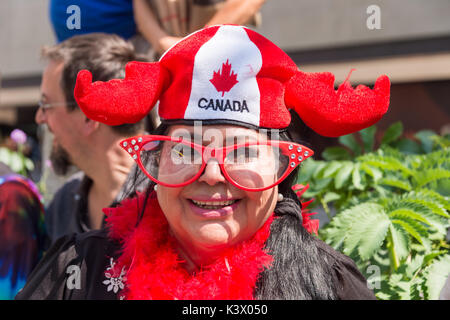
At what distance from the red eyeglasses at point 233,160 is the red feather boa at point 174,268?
0.19 metres

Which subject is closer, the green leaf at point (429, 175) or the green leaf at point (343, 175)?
the green leaf at point (429, 175)

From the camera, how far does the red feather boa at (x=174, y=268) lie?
1386 millimetres

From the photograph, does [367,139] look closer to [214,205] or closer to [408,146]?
Result: [408,146]

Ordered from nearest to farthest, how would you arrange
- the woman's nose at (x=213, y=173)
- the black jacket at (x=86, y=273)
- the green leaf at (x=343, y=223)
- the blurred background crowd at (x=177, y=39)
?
the woman's nose at (x=213, y=173), the black jacket at (x=86, y=273), the green leaf at (x=343, y=223), the blurred background crowd at (x=177, y=39)

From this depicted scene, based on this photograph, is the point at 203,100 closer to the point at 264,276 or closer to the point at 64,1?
the point at 264,276

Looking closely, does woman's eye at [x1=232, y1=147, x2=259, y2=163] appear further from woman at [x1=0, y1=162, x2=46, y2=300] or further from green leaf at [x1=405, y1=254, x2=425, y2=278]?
woman at [x1=0, y1=162, x2=46, y2=300]

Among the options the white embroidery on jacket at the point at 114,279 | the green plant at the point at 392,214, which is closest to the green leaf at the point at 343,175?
the green plant at the point at 392,214

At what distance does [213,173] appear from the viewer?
Answer: 1.34 meters

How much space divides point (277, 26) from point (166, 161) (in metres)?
5.49

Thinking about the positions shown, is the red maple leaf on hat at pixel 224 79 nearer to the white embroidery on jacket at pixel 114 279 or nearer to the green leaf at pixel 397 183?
the white embroidery on jacket at pixel 114 279

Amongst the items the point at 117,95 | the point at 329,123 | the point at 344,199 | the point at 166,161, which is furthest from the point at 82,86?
the point at 344,199

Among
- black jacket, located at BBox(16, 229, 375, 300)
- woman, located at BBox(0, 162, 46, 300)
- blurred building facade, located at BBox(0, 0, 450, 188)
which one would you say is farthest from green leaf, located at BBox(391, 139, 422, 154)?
blurred building facade, located at BBox(0, 0, 450, 188)

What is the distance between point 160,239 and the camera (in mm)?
1543

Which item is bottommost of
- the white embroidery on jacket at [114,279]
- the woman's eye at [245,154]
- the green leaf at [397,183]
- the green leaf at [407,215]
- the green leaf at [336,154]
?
the white embroidery on jacket at [114,279]
